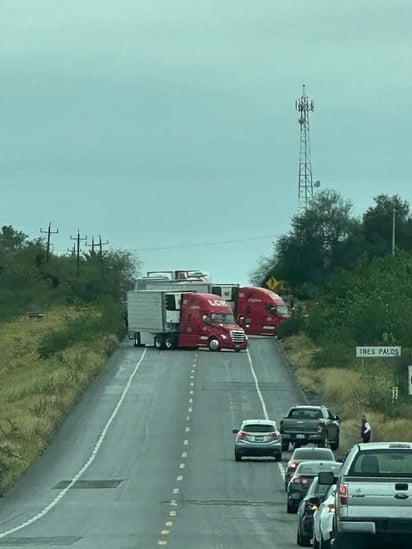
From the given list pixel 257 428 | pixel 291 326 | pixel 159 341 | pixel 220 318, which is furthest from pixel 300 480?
pixel 291 326

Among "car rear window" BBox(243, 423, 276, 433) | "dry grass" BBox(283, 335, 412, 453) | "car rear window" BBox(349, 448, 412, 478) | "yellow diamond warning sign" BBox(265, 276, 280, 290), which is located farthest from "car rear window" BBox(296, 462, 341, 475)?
"yellow diamond warning sign" BBox(265, 276, 280, 290)

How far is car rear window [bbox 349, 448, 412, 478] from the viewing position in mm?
21188

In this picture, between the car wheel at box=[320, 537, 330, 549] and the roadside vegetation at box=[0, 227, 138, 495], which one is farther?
the roadside vegetation at box=[0, 227, 138, 495]

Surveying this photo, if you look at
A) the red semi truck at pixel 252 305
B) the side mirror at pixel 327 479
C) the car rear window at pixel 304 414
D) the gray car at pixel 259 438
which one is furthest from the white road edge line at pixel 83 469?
the red semi truck at pixel 252 305

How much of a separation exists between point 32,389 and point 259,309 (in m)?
33.7

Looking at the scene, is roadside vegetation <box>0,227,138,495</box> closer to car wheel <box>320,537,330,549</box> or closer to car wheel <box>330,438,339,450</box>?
car wheel <box>330,438,339,450</box>

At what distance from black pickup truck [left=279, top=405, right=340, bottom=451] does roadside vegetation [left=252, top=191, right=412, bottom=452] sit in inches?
74.8

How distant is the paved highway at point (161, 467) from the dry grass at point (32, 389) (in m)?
0.70

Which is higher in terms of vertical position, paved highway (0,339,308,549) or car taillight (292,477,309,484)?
car taillight (292,477,309,484)

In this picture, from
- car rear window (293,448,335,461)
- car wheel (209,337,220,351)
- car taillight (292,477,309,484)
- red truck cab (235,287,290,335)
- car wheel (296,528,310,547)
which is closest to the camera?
car wheel (296,528,310,547)

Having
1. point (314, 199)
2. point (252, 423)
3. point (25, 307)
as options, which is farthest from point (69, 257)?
point (252, 423)

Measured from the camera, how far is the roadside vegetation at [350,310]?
213 feet

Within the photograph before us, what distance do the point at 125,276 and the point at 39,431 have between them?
127386mm

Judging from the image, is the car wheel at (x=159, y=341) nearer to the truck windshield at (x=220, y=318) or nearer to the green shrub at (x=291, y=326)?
the truck windshield at (x=220, y=318)
